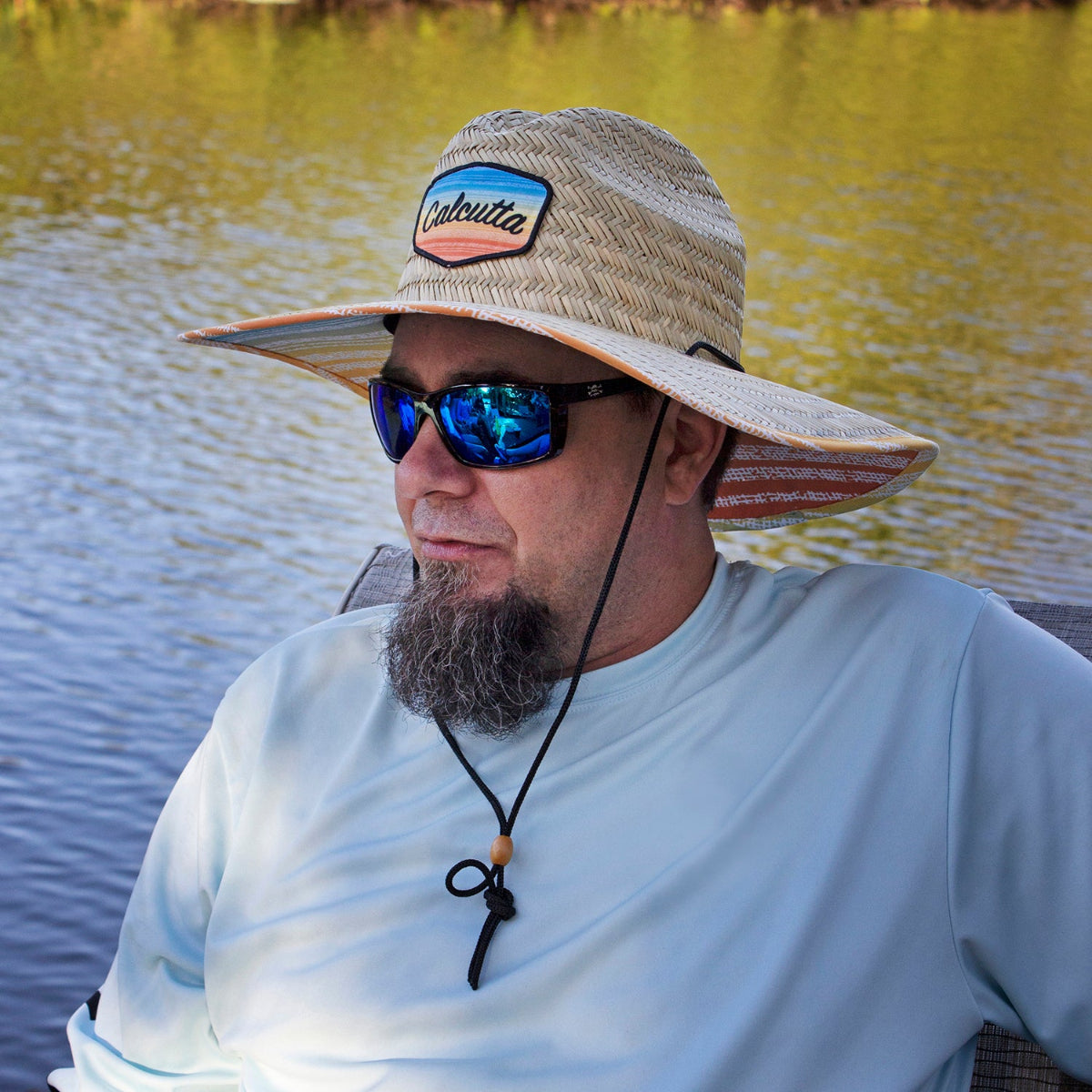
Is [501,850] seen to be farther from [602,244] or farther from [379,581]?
[379,581]

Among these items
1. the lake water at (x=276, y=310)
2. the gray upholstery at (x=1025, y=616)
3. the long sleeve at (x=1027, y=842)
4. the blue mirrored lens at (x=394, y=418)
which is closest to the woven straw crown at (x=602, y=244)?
the blue mirrored lens at (x=394, y=418)

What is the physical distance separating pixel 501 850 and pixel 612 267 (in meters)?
0.63

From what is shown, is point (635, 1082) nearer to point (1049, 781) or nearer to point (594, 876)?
point (594, 876)

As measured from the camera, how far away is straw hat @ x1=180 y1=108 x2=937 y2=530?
150cm

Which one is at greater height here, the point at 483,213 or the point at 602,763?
the point at 483,213

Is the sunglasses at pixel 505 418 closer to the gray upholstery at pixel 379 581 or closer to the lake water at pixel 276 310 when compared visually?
the gray upholstery at pixel 379 581

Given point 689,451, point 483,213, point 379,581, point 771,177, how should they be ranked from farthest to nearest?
point 771,177 → point 379,581 → point 689,451 → point 483,213

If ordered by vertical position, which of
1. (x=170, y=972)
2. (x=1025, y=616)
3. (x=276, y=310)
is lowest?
(x=276, y=310)

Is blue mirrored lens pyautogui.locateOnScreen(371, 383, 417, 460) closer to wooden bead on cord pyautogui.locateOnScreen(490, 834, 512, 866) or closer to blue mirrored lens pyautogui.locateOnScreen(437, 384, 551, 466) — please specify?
blue mirrored lens pyautogui.locateOnScreen(437, 384, 551, 466)

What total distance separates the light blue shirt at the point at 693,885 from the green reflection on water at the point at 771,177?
437 cm

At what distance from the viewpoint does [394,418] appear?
1.66 m

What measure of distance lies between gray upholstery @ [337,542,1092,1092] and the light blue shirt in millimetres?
155

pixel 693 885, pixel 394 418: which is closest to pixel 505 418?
pixel 394 418

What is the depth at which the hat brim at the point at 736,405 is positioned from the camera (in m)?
1.44
